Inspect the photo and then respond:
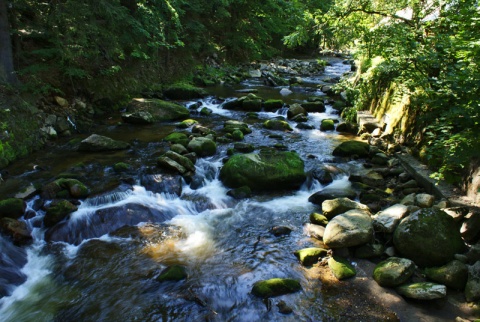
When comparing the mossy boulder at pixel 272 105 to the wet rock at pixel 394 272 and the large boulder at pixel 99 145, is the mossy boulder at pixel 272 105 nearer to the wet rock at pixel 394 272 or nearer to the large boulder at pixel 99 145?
the large boulder at pixel 99 145

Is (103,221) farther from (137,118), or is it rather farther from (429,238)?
(137,118)

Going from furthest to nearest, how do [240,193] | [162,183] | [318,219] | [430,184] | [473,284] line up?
[162,183] < [240,193] < [430,184] < [318,219] < [473,284]

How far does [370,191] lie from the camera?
716 cm

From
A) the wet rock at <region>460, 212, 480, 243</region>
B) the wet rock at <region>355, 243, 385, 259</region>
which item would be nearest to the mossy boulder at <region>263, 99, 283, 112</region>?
the wet rock at <region>355, 243, 385, 259</region>

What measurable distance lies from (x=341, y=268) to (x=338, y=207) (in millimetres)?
1547

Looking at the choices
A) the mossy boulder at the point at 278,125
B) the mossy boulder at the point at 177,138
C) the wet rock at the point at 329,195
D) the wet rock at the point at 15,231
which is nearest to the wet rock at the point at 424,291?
the wet rock at the point at 329,195

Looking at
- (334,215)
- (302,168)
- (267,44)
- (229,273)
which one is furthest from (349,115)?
(267,44)

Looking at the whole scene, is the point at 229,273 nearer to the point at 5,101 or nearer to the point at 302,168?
the point at 302,168

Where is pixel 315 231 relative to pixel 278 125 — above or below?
below

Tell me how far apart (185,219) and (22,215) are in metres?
2.94

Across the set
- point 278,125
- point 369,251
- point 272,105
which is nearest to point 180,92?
point 272,105

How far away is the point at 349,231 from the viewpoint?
525 cm

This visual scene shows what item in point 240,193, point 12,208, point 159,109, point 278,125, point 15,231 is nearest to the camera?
point 15,231

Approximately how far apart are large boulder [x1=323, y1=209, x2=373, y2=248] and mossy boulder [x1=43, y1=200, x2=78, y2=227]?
4.64 m
